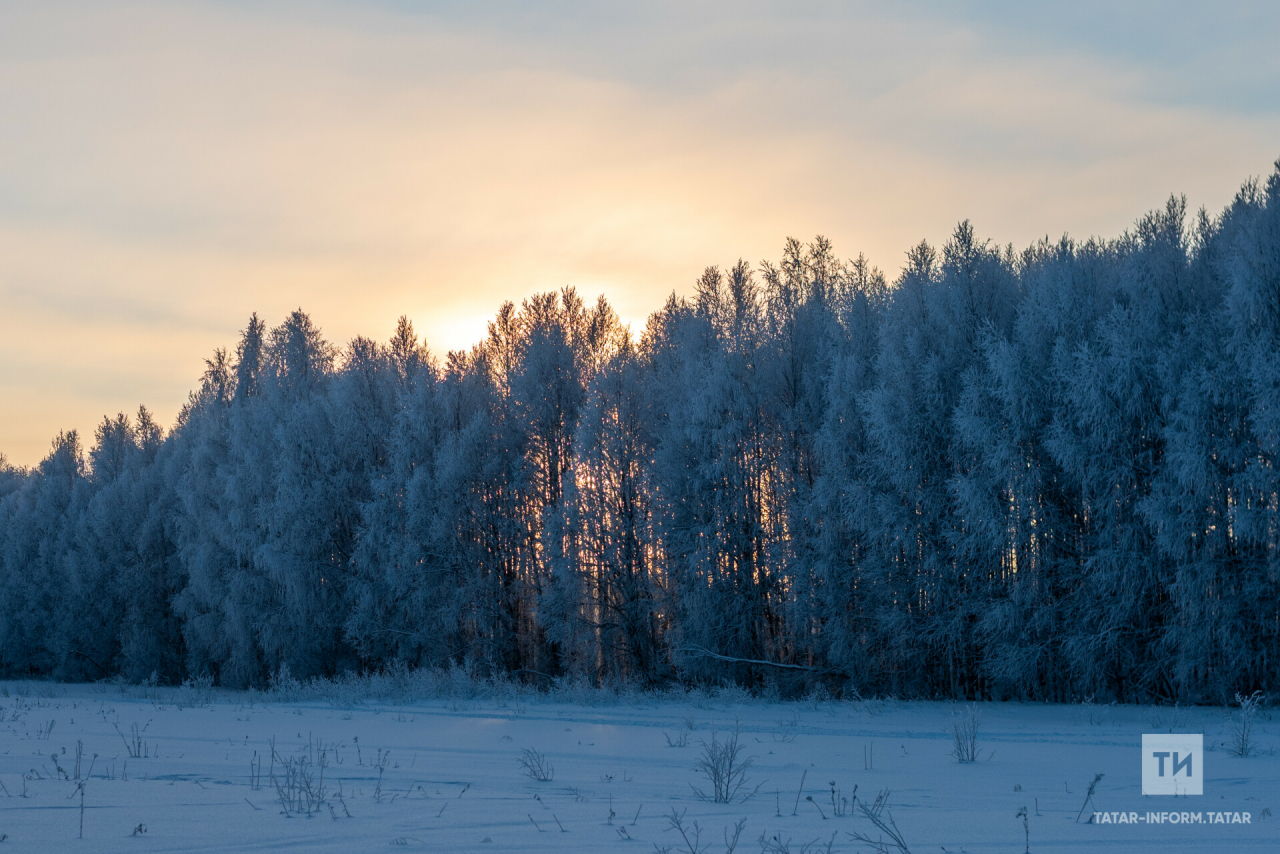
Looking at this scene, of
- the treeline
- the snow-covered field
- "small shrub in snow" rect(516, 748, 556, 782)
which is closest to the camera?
the snow-covered field

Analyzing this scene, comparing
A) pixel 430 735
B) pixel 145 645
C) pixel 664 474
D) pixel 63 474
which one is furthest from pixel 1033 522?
pixel 63 474

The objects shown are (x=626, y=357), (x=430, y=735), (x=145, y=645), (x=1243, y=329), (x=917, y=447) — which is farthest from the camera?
(x=145, y=645)

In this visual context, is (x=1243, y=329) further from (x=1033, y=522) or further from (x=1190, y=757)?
(x=1190, y=757)

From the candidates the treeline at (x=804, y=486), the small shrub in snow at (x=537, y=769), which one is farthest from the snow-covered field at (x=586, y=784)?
the treeline at (x=804, y=486)

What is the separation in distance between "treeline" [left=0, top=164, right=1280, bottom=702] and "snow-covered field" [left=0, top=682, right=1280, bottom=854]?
14.7 ft

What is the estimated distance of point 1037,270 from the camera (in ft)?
85.2

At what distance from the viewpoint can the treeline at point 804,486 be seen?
2136 centimetres

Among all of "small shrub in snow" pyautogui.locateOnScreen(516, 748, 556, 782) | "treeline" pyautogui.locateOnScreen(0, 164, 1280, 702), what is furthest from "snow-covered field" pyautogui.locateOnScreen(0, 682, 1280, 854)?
"treeline" pyautogui.locateOnScreen(0, 164, 1280, 702)

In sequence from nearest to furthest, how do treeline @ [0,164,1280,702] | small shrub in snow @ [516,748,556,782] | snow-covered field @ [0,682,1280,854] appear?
snow-covered field @ [0,682,1280,854], small shrub in snow @ [516,748,556,782], treeline @ [0,164,1280,702]

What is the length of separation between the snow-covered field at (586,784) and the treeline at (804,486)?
448cm

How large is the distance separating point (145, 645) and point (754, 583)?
3330cm

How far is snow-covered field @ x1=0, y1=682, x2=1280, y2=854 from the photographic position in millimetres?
6672

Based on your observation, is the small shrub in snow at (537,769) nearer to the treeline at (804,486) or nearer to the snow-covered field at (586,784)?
A: the snow-covered field at (586,784)

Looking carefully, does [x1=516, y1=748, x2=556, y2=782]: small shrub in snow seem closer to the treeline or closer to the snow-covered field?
the snow-covered field
